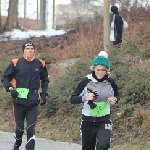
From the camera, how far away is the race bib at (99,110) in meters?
7.33

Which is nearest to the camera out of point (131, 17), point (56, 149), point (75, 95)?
point (75, 95)

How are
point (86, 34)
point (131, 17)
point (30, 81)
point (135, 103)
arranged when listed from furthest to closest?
point (131, 17), point (86, 34), point (135, 103), point (30, 81)

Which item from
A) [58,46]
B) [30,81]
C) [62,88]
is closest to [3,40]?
[58,46]

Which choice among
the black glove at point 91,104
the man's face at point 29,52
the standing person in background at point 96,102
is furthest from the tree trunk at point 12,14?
the black glove at point 91,104

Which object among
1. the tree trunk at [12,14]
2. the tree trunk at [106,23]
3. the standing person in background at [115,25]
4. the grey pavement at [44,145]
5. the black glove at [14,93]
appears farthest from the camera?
the tree trunk at [12,14]

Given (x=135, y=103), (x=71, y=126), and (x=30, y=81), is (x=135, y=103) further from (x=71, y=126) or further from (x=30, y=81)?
(x=30, y=81)

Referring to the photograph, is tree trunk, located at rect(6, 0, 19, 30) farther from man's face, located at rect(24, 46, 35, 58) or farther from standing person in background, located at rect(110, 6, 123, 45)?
man's face, located at rect(24, 46, 35, 58)

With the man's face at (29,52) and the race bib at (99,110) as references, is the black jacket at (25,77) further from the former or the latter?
the race bib at (99,110)

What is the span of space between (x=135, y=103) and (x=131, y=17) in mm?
12172

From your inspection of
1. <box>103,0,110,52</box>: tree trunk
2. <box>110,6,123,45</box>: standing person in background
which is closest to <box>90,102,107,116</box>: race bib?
<box>103,0,110,52</box>: tree trunk

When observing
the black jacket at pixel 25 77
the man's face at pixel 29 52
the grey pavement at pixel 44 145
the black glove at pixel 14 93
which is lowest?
the grey pavement at pixel 44 145

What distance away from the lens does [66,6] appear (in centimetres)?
6378

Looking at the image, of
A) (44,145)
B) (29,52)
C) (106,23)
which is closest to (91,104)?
(29,52)

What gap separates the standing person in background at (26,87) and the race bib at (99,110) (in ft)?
4.94
